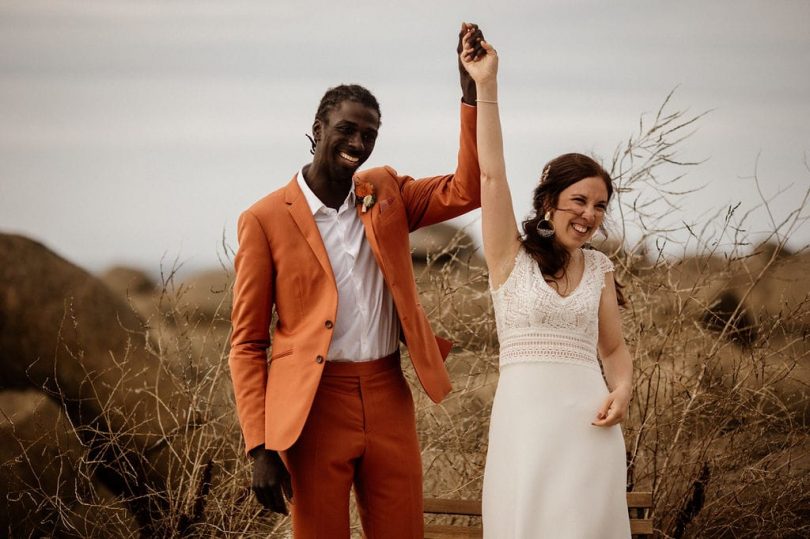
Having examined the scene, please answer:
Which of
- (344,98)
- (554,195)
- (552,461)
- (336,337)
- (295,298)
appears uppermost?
(344,98)

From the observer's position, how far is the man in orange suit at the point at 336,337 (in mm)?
2523

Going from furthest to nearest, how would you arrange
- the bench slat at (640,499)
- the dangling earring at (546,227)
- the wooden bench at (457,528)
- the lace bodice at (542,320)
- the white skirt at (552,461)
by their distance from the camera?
the bench slat at (640,499)
the wooden bench at (457,528)
the dangling earring at (546,227)
the lace bodice at (542,320)
the white skirt at (552,461)

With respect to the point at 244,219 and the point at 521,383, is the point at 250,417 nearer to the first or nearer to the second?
the point at 244,219

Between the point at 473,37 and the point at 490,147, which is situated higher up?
the point at 473,37

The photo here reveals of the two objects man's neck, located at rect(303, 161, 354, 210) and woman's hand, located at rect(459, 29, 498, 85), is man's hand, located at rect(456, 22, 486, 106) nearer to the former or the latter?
woman's hand, located at rect(459, 29, 498, 85)

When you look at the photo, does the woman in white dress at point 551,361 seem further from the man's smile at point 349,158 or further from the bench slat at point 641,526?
the bench slat at point 641,526

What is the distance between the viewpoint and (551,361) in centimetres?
267

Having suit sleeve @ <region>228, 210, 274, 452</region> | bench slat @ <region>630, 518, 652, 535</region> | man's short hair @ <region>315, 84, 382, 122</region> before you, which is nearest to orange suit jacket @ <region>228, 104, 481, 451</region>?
suit sleeve @ <region>228, 210, 274, 452</region>

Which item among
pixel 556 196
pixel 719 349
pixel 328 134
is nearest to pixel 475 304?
pixel 719 349

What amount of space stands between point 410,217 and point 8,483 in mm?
3341

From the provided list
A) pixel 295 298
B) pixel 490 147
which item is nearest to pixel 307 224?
pixel 295 298

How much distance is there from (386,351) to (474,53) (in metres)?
0.97

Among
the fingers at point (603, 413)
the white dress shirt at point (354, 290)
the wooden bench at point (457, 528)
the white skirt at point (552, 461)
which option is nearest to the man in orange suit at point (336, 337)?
the white dress shirt at point (354, 290)

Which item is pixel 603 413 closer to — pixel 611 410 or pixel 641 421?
pixel 611 410
